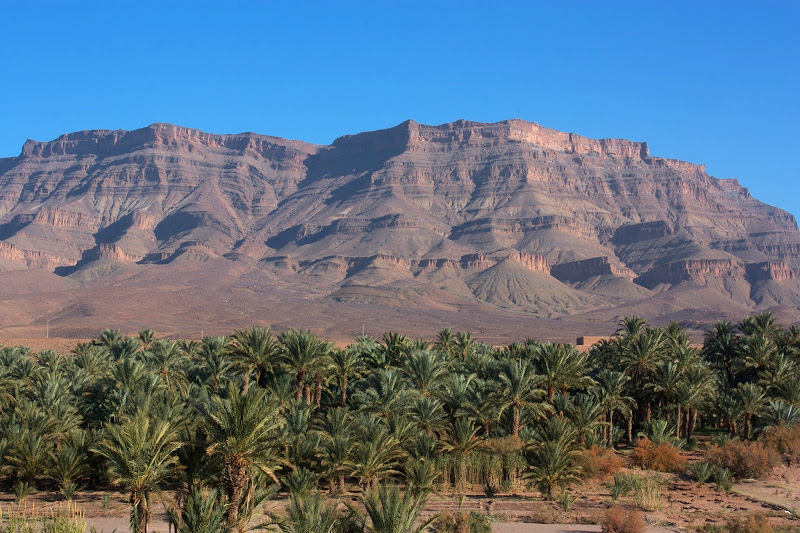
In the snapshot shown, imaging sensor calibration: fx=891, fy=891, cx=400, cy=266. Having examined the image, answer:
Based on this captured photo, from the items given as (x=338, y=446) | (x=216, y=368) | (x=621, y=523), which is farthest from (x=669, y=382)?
(x=216, y=368)

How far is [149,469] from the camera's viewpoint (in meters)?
23.1

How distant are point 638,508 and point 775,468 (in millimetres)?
10120

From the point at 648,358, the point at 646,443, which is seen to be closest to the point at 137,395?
the point at 646,443

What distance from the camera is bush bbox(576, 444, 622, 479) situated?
37.8 m

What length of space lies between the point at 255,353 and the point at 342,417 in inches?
332

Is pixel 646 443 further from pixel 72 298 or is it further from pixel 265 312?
pixel 72 298

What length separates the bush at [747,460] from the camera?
38.6m

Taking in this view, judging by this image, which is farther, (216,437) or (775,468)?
(775,468)

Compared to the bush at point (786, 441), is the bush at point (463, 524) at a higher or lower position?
lower

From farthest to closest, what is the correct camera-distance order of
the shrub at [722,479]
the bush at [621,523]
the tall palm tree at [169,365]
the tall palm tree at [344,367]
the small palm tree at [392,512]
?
1. the tall palm tree at [169,365]
2. the tall palm tree at [344,367]
3. the shrub at [722,479]
4. the bush at [621,523]
5. the small palm tree at [392,512]

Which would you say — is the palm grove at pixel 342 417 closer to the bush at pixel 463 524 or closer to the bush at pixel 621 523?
the bush at pixel 463 524

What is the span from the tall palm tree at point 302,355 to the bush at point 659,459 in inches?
606

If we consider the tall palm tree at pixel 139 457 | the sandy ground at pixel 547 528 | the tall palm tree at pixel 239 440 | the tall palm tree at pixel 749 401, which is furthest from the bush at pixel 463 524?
the tall palm tree at pixel 749 401

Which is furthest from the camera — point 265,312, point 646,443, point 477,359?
point 265,312
